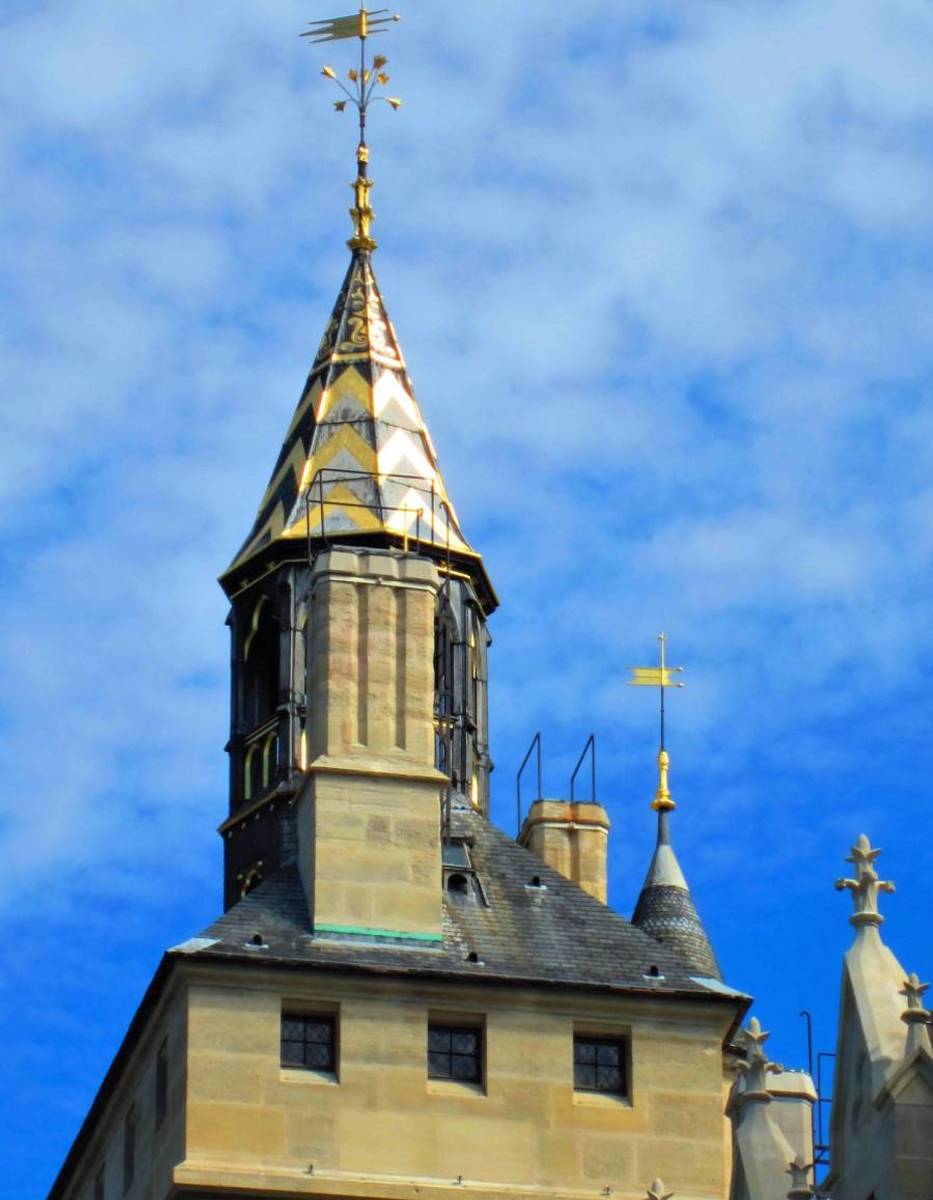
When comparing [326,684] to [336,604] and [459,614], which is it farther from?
[459,614]

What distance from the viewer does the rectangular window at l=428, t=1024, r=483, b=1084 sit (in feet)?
210

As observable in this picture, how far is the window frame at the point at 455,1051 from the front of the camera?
63812mm

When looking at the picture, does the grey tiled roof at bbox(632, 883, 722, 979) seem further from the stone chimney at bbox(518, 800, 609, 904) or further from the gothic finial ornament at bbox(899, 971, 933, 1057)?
the gothic finial ornament at bbox(899, 971, 933, 1057)

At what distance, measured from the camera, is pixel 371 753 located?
6638cm

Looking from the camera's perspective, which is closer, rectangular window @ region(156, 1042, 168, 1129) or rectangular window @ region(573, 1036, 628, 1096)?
rectangular window @ region(156, 1042, 168, 1129)

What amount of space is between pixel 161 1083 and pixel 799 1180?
53.9ft

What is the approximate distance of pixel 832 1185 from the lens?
5038cm

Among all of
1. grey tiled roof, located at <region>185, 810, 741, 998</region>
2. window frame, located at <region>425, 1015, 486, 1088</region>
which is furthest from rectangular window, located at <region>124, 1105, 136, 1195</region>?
window frame, located at <region>425, 1015, 486, 1088</region>

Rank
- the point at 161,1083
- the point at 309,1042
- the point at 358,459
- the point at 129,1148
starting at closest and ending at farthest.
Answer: the point at 309,1042
the point at 161,1083
the point at 129,1148
the point at 358,459

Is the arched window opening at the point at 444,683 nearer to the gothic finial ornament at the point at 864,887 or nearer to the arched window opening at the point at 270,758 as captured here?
the arched window opening at the point at 270,758

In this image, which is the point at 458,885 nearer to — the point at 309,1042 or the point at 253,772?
the point at 309,1042

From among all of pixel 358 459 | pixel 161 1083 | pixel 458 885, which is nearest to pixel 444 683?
pixel 358 459

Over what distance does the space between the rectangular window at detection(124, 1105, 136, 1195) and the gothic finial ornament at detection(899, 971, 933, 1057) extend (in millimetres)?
18829

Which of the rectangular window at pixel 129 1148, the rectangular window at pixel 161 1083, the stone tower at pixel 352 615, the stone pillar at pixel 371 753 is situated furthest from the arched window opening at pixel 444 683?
the rectangular window at pixel 161 1083
